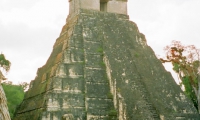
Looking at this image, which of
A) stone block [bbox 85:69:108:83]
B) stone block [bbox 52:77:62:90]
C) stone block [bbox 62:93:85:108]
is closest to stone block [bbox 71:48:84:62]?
stone block [bbox 85:69:108:83]

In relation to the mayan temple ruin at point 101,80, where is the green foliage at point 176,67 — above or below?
above

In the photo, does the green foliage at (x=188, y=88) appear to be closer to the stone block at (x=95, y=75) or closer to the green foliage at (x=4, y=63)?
the stone block at (x=95, y=75)

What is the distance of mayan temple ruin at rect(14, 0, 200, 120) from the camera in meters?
8.06

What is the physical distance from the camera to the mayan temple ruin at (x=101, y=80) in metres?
8.06

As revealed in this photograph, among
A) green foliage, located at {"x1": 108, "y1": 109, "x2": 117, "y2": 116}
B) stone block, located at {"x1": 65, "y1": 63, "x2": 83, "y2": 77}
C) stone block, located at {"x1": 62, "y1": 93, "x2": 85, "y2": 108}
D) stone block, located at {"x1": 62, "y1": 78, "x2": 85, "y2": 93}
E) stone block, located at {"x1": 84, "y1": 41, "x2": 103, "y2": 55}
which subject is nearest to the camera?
green foliage, located at {"x1": 108, "y1": 109, "x2": 117, "y2": 116}

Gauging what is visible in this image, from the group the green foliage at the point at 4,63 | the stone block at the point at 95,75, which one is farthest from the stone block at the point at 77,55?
the green foliage at the point at 4,63

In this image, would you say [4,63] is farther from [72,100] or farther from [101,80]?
[72,100]

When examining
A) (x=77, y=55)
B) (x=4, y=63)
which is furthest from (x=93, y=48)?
(x=4, y=63)

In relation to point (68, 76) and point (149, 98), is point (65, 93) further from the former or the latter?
point (149, 98)

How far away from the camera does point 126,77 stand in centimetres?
888

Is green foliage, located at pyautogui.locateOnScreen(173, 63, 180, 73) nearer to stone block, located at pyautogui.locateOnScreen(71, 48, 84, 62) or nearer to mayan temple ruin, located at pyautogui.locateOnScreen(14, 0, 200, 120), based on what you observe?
mayan temple ruin, located at pyautogui.locateOnScreen(14, 0, 200, 120)

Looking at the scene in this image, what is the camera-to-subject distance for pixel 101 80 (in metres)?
8.75

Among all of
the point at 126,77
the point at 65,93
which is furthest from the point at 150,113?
the point at 65,93

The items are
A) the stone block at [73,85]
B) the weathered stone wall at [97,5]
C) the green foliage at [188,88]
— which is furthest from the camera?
the green foliage at [188,88]
